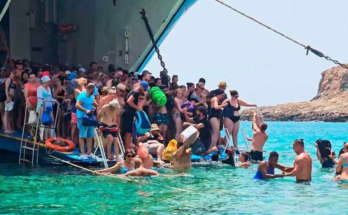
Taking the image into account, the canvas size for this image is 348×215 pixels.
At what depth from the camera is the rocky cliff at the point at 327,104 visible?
11938cm

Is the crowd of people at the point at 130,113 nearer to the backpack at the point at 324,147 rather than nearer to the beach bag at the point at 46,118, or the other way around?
the beach bag at the point at 46,118

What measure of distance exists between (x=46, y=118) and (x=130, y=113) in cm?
168

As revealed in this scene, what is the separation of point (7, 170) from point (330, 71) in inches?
4630

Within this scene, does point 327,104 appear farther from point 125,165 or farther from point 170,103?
point 125,165

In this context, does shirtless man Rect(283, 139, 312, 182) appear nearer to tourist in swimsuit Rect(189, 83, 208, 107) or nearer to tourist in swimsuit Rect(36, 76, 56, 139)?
tourist in swimsuit Rect(189, 83, 208, 107)

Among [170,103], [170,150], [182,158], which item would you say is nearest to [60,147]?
[170,150]

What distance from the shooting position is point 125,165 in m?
13.0

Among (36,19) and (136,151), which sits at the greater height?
(36,19)

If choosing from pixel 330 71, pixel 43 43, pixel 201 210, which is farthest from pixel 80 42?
pixel 330 71

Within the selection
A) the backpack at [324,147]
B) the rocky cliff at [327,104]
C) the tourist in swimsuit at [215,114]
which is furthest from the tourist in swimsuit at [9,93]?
the rocky cliff at [327,104]

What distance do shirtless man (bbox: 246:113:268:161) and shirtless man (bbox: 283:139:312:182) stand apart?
2.36m

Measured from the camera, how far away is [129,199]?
1081cm

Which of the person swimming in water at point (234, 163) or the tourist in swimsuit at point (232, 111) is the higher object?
the tourist in swimsuit at point (232, 111)

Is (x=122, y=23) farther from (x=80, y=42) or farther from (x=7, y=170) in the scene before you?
(x=7, y=170)
